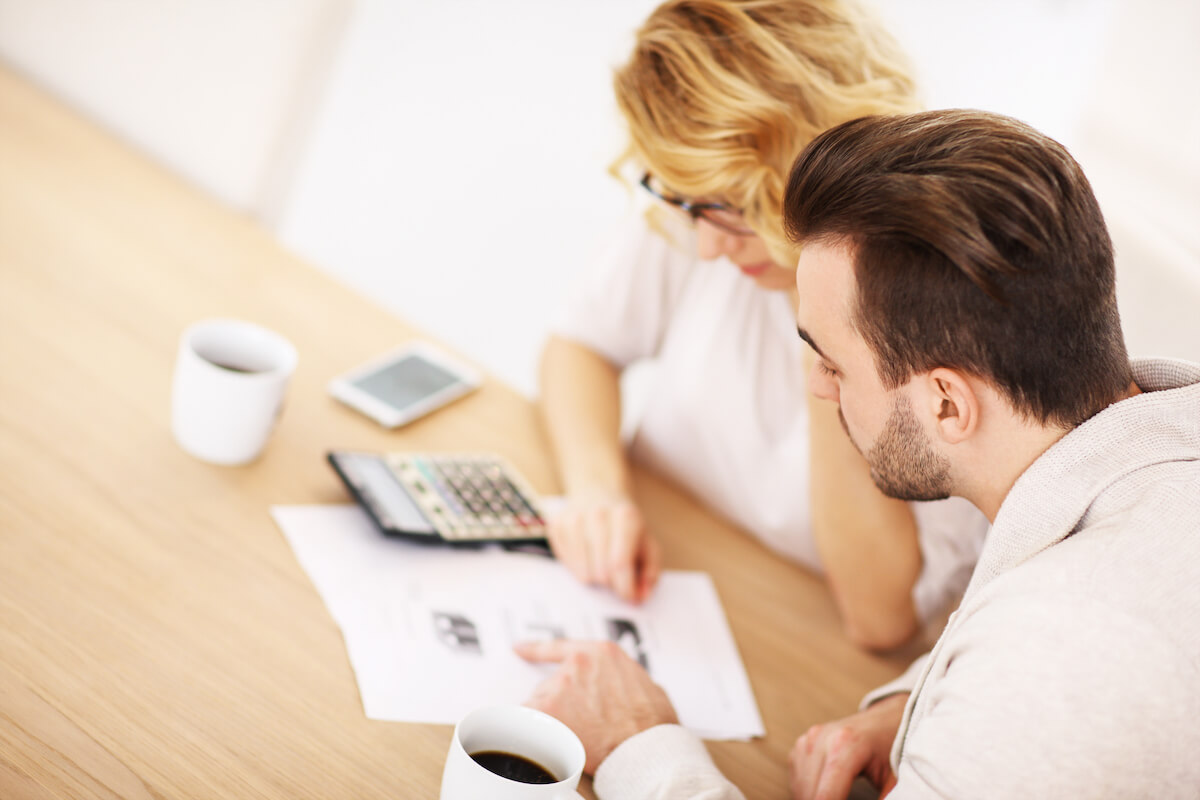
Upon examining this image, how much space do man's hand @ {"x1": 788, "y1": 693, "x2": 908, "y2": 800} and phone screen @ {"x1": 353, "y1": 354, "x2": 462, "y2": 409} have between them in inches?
22.1

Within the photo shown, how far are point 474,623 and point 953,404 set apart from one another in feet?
1.44

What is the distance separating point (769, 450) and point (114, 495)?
2.35 feet

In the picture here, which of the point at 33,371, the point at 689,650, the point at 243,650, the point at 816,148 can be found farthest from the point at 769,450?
the point at 33,371

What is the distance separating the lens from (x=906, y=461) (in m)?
0.73

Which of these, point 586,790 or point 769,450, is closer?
point 586,790

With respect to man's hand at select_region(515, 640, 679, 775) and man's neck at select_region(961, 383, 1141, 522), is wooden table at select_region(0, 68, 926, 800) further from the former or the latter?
man's neck at select_region(961, 383, 1141, 522)

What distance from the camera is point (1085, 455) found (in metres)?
0.65

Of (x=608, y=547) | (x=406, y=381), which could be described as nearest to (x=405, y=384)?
(x=406, y=381)

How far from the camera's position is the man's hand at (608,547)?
969 mm

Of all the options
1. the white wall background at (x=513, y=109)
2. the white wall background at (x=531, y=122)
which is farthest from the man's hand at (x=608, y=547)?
the white wall background at (x=513, y=109)

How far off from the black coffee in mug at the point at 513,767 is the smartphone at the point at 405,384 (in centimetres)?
51

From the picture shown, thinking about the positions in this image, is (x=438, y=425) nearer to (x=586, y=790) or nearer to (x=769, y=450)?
(x=769, y=450)

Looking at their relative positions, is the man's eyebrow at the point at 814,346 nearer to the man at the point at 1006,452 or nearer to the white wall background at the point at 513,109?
the man at the point at 1006,452

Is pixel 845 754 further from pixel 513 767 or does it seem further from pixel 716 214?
pixel 716 214
